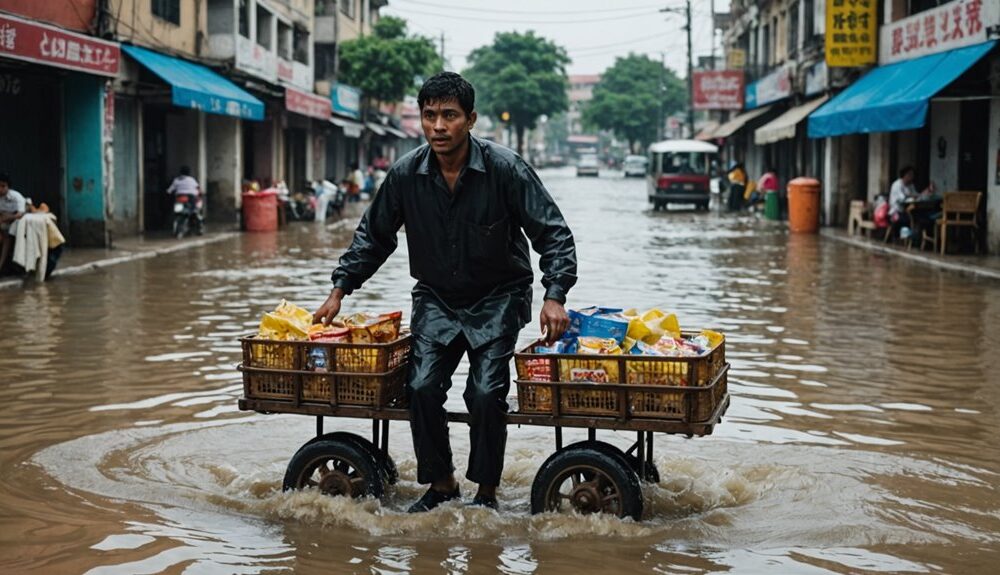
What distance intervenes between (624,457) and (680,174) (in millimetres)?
37320

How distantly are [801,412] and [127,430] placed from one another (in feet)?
13.9

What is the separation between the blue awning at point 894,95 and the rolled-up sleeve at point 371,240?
A: 52.7 ft

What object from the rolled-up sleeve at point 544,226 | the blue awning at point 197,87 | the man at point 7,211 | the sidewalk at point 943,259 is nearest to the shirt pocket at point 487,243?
the rolled-up sleeve at point 544,226

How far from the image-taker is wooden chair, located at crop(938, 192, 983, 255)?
20781 mm

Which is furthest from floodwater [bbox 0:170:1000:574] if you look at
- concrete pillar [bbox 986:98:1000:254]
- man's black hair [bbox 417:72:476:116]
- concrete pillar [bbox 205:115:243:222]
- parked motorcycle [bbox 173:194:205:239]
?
concrete pillar [bbox 205:115:243:222]

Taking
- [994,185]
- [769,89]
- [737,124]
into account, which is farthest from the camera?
[737,124]

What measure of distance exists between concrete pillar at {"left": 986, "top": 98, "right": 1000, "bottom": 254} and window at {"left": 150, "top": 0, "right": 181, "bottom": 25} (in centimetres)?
1608

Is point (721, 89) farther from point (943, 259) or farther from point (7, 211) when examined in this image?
point (7, 211)

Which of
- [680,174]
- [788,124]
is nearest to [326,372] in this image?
[788,124]

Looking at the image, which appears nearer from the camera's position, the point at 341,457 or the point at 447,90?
the point at 447,90

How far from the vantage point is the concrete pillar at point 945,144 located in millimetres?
23203

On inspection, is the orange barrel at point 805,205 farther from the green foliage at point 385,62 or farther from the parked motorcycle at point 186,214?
the green foliage at point 385,62

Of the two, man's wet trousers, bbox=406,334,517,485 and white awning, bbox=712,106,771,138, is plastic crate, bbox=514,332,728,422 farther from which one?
white awning, bbox=712,106,771,138

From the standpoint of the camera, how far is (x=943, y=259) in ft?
65.3
